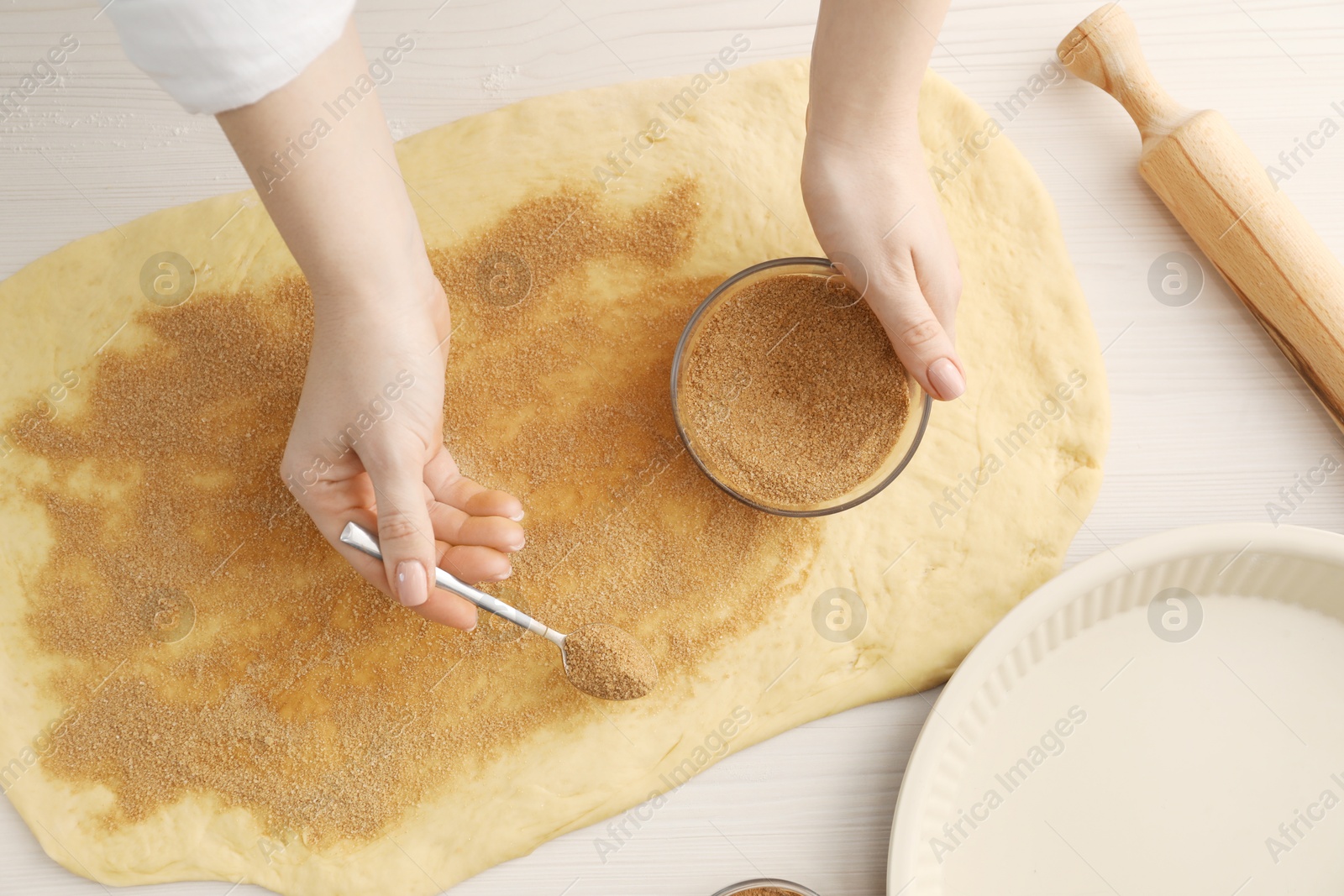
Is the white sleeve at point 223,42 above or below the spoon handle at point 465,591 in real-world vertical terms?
above

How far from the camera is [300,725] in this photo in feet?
4.01

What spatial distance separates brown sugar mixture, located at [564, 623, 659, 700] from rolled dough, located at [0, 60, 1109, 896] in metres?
0.05

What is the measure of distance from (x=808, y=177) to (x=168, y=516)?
3.44 feet

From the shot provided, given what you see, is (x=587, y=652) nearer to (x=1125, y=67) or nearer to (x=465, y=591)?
(x=465, y=591)

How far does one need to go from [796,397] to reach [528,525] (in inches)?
17.0

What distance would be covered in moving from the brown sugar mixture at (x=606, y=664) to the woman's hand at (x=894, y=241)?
544mm

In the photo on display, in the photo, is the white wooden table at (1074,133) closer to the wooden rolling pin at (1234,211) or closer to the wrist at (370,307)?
the wooden rolling pin at (1234,211)

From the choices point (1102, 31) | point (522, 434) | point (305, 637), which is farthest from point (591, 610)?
point (1102, 31)

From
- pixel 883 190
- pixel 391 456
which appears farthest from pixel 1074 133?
pixel 391 456

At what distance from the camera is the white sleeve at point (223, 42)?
0.77m

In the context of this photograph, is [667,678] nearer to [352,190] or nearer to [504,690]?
[504,690]

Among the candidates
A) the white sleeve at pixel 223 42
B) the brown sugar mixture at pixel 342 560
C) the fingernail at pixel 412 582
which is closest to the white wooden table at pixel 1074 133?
the brown sugar mixture at pixel 342 560

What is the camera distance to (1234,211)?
126 centimetres

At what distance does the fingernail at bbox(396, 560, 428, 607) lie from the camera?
1.05 meters
